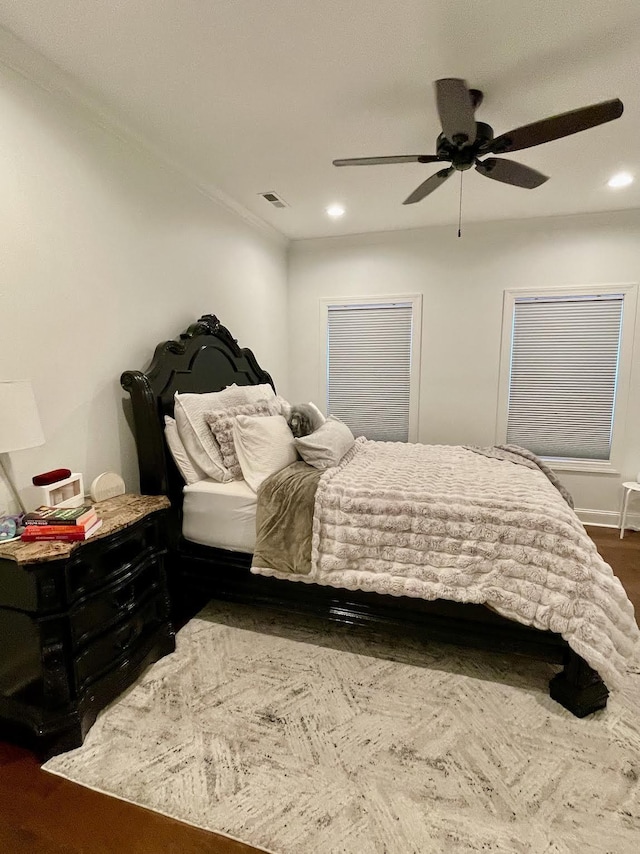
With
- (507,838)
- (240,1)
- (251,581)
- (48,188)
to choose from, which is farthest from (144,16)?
(507,838)

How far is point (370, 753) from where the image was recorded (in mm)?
1694

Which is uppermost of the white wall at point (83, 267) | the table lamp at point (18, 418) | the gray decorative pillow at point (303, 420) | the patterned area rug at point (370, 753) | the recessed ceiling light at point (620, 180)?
the recessed ceiling light at point (620, 180)

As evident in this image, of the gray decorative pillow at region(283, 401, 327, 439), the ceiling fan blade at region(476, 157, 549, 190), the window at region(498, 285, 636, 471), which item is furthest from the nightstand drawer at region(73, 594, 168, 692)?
the window at region(498, 285, 636, 471)

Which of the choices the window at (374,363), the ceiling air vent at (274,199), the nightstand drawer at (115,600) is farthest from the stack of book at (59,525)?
the window at (374,363)

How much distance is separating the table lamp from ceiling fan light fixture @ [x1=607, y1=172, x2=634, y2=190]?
153 inches

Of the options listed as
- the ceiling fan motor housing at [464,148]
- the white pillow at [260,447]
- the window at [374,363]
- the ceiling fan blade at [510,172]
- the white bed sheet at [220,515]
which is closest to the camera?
the ceiling fan motor housing at [464,148]

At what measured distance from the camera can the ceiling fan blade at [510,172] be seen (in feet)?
7.57

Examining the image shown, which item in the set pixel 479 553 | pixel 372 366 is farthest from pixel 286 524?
pixel 372 366

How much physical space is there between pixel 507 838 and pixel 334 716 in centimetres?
73

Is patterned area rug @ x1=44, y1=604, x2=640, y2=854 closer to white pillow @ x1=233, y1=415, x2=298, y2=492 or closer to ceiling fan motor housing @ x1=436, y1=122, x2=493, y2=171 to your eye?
white pillow @ x1=233, y1=415, x2=298, y2=492

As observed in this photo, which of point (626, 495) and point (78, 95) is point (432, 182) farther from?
point (626, 495)

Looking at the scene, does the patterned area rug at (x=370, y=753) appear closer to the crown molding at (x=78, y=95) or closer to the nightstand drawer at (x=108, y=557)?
the nightstand drawer at (x=108, y=557)

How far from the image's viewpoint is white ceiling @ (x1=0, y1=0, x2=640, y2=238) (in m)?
1.71

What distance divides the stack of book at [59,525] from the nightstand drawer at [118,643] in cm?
49
